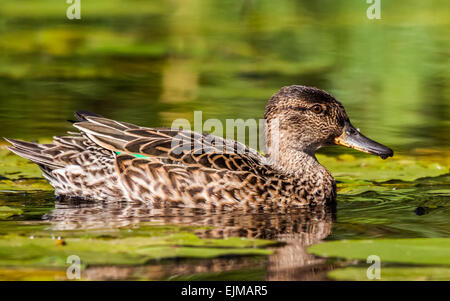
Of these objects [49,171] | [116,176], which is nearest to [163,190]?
[116,176]

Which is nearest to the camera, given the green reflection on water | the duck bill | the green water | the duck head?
the green water

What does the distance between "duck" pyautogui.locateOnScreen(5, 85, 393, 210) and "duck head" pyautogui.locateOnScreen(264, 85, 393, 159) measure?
0.03 ft

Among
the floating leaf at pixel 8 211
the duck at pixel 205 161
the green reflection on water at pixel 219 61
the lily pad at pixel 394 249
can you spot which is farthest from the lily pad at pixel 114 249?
the green reflection on water at pixel 219 61

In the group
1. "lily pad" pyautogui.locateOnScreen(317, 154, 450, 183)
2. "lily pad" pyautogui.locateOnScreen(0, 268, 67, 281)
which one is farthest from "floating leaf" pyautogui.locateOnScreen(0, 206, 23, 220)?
"lily pad" pyautogui.locateOnScreen(317, 154, 450, 183)

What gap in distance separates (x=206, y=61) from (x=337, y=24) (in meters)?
4.21

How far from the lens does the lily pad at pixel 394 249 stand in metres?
6.35

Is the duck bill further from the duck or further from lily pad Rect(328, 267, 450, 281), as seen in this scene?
lily pad Rect(328, 267, 450, 281)

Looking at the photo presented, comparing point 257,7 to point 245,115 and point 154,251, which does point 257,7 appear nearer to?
point 245,115

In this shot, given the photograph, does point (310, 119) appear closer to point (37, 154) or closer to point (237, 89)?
point (37, 154)

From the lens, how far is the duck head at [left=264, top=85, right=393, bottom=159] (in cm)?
885

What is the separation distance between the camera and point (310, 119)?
8.89 meters

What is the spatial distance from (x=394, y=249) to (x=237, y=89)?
7011 mm

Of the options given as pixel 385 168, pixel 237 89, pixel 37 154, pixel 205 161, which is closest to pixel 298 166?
pixel 205 161
